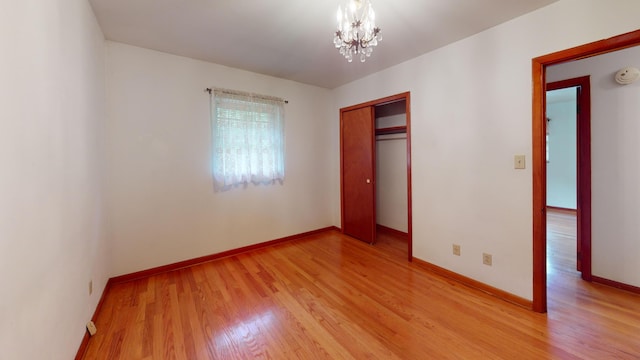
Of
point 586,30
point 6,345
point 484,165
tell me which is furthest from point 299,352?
point 586,30

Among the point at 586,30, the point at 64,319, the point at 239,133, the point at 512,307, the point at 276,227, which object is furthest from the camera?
→ the point at 276,227

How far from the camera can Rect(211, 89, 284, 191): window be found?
2.94m

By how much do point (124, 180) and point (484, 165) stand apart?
3.55 metres

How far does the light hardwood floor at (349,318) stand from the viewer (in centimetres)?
153

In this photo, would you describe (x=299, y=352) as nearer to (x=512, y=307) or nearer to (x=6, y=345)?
(x=6, y=345)

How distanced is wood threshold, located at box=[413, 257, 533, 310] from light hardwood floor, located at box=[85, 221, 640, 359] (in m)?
0.08

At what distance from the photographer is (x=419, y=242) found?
2.81 metres

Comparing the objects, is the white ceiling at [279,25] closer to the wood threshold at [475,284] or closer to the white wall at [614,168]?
the white wall at [614,168]

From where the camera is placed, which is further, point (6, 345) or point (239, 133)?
point (239, 133)

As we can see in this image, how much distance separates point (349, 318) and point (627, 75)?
3209 millimetres

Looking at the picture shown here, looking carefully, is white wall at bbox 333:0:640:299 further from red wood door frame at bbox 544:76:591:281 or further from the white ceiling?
red wood door frame at bbox 544:76:591:281

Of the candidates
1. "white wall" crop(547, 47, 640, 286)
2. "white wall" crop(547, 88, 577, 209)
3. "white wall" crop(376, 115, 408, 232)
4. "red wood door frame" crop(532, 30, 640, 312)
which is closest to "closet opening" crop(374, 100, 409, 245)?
"white wall" crop(376, 115, 408, 232)

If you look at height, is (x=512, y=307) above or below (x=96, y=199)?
below

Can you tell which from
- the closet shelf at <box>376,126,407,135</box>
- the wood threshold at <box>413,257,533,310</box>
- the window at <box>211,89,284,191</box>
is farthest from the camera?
the closet shelf at <box>376,126,407,135</box>
